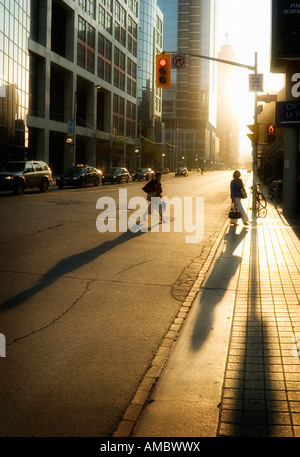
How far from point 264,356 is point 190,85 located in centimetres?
18368

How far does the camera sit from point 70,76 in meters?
63.0

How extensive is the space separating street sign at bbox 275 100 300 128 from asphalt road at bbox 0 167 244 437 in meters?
6.99

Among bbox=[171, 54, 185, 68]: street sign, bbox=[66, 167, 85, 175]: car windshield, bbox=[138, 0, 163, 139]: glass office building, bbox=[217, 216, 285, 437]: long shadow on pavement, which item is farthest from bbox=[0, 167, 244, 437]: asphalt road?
bbox=[138, 0, 163, 139]: glass office building

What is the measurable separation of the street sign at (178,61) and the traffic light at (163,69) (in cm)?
190

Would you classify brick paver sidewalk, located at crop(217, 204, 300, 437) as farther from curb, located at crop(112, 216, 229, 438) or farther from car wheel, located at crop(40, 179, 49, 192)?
car wheel, located at crop(40, 179, 49, 192)

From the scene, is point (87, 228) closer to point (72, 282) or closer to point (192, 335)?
point (72, 282)

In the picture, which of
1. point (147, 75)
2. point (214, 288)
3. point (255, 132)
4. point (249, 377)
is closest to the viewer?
point (249, 377)

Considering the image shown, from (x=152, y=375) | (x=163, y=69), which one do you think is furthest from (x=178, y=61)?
(x=152, y=375)

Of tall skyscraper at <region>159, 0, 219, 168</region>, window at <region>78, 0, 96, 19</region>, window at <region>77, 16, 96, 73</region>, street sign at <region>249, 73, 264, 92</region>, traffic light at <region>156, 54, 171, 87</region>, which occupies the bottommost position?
traffic light at <region>156, 54, 171, 87</region>

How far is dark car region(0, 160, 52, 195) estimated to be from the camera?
2806 cm

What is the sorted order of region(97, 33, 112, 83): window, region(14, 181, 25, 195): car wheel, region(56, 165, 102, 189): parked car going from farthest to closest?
region(97, 33, 112, 83): window, region(56, 165, 102, 189): parked car, region(14, 181, 25, 195): car wheel

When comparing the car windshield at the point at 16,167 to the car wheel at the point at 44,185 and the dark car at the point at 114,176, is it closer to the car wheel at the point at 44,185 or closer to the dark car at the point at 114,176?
the car wheel at the point at 44,185

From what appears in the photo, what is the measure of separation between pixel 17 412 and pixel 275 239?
11056mm

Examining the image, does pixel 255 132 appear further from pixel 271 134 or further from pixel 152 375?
pixel 152 375
